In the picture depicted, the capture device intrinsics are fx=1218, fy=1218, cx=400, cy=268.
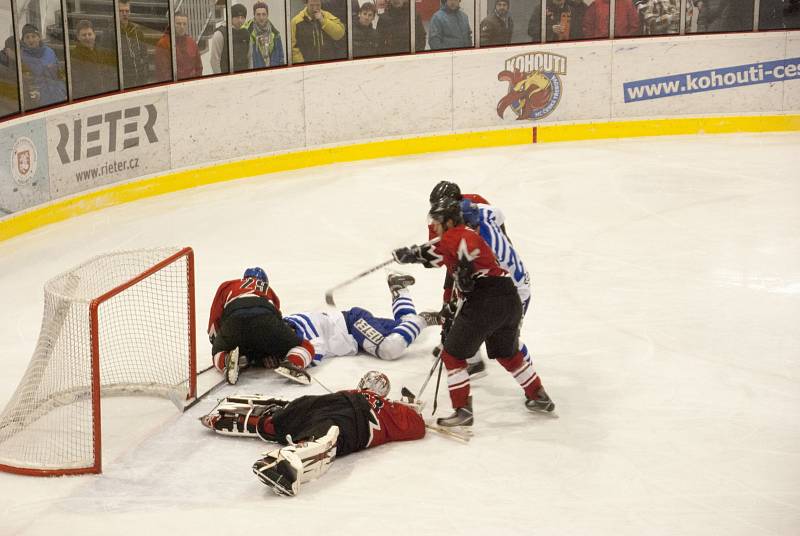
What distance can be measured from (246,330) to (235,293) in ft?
0.79

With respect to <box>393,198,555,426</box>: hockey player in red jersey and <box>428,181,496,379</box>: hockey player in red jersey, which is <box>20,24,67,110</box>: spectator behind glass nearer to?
<box>428,181,496,379</box>: hockey player in red jersey

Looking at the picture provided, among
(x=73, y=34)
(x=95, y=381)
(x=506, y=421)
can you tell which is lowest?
(x=506, y=421)

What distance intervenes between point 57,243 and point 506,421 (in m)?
4.16

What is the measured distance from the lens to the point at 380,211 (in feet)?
29.9

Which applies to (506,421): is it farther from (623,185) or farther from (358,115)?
(358,115)

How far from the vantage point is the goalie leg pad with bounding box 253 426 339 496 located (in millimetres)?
4328

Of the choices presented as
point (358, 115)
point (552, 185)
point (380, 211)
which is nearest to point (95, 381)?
point (380, 211)

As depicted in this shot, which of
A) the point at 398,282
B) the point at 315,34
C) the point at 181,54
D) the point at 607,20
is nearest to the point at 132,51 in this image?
the point at 181,54

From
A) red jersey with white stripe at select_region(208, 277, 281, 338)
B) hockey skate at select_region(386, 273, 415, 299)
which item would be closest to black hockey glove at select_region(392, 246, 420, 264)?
red jersey with white stripe at select_region(208, 277, 281, 338)

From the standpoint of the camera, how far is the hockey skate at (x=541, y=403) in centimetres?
522

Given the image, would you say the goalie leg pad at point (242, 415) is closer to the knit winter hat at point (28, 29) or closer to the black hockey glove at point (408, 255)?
the black hockey glove at point (408, 255)

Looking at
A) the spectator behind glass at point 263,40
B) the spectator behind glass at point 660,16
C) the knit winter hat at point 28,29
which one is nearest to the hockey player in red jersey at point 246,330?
the knit winter hat at point 28,29

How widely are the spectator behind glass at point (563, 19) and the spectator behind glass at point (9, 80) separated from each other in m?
5.23

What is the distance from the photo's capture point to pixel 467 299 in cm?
498
